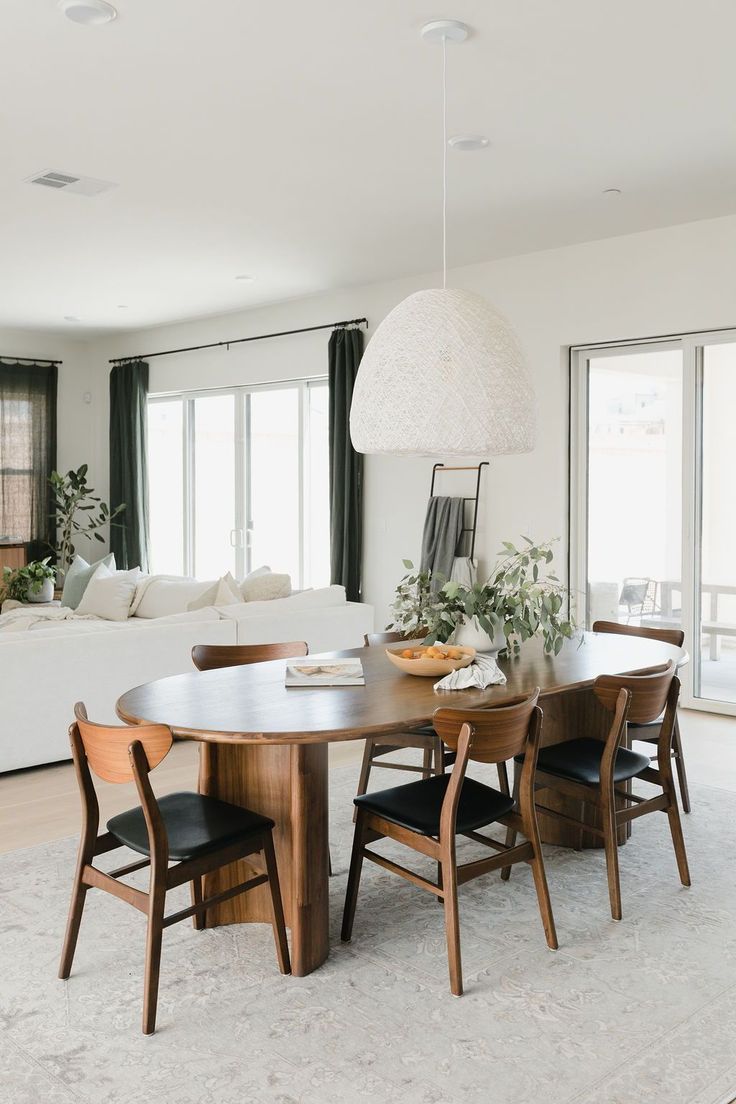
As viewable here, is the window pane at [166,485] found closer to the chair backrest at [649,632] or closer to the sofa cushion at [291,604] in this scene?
the sofa cushion at [291,604]

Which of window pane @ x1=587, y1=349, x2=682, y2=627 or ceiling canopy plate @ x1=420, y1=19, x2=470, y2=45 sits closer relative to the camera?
ceiling canopy plate @ x1=420, y1=19, x2=470, y2=45

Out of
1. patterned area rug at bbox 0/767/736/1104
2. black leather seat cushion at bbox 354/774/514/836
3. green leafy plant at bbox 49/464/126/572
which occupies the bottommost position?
patterned area rug at bbox 0/767/736/1104

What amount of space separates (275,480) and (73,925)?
617cm

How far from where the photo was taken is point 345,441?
7.56m

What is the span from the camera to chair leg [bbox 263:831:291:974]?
107 inches

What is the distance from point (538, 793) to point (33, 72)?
322 cm

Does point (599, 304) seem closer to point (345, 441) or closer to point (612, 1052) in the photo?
point (345, 441)

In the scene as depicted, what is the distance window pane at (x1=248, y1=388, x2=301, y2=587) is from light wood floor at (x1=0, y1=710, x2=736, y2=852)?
11.3 feet

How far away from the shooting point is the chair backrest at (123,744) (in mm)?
2449

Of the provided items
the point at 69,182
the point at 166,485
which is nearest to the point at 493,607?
the point at 69,182

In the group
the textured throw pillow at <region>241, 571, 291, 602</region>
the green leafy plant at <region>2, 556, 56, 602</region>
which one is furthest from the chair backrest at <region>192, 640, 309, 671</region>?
the green leafy plant at <region>2, 556, 56, 602</region>

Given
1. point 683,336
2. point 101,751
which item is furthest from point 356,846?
point 683,336

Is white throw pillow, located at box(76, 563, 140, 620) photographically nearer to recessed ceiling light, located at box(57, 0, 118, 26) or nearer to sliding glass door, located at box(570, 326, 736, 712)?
sliding glass door, located at box(570, 326, 736, 712)

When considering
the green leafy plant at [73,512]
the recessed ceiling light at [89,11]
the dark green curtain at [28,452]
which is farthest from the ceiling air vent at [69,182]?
the dark green curtain at [28,452]
